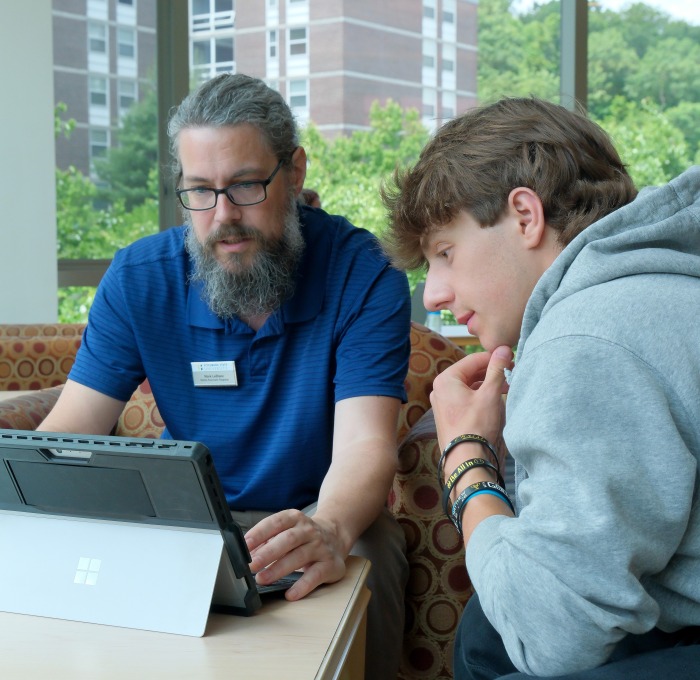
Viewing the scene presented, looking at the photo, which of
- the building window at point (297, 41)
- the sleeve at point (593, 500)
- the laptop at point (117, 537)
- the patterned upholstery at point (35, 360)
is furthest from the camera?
the building window at point (297, 41)

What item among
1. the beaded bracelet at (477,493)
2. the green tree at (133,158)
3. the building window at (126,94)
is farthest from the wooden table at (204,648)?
the building window at (126,94)

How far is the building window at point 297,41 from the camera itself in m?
6.07

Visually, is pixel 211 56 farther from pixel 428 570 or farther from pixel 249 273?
pixel 428 570

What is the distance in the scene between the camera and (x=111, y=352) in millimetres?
2008

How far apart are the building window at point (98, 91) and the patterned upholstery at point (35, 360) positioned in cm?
245

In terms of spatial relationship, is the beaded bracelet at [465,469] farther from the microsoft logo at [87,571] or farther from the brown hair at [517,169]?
the microsoft logo at [87,571]

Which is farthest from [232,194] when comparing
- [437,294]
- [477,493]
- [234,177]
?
[477,493]

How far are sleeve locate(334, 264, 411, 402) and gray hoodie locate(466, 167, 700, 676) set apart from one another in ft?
2.59

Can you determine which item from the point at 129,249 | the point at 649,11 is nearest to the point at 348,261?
the point at 129,249

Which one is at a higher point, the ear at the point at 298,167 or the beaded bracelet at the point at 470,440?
the ear at the point at 298,167

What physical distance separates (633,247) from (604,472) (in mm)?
303

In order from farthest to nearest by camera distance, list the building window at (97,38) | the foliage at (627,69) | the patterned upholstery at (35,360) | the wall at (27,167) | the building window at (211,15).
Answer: the foliage at (627,69)
the building window at (211,15)
the building window at (97,38)
the wall at (27,167)
the patterned upholstery at (35,360)

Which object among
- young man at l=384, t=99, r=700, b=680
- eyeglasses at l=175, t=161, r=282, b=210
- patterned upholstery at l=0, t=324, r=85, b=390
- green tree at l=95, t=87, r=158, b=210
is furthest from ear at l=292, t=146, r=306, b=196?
green tree at l=95, t=87, r=158, b=210

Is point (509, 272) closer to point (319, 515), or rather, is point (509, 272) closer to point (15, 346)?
point (319, 515)
